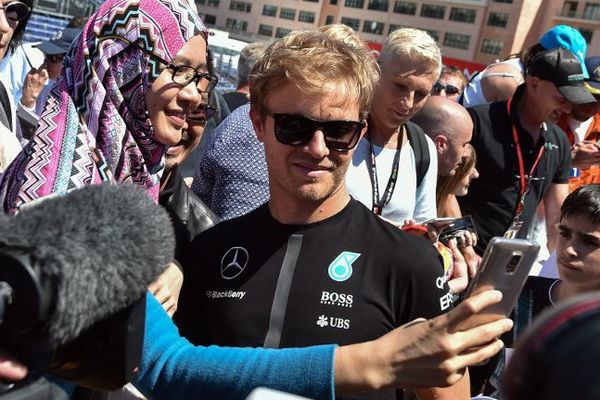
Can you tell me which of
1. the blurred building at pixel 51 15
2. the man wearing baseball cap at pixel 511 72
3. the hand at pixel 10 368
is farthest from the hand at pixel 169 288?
the blurred building at pixel 51 15

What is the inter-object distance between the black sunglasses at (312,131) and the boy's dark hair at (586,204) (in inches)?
62.8

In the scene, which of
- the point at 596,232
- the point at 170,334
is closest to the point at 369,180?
the point at 596,232

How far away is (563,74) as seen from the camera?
4.84m

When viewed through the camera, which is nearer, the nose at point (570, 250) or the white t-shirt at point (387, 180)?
the nose at point (570, 250)

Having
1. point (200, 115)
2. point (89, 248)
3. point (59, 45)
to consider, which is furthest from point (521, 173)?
point (59, 45)

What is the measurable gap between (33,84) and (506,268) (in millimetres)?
6815

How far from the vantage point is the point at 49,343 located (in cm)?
109

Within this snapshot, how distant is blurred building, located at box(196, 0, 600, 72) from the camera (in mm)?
72938

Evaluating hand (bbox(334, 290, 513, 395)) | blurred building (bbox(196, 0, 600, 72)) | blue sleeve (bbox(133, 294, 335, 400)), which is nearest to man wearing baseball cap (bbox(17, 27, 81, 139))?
blue sleeve (bbox(133, 294, 335, 400))

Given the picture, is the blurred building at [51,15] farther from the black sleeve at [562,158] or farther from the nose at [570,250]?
the nose at [570,250]

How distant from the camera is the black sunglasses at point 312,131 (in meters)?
2.19

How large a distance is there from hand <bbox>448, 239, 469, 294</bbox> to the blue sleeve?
1843 millimetres

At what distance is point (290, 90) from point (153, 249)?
109 cm

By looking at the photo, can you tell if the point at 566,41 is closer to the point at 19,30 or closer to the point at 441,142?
the point at 441,142
